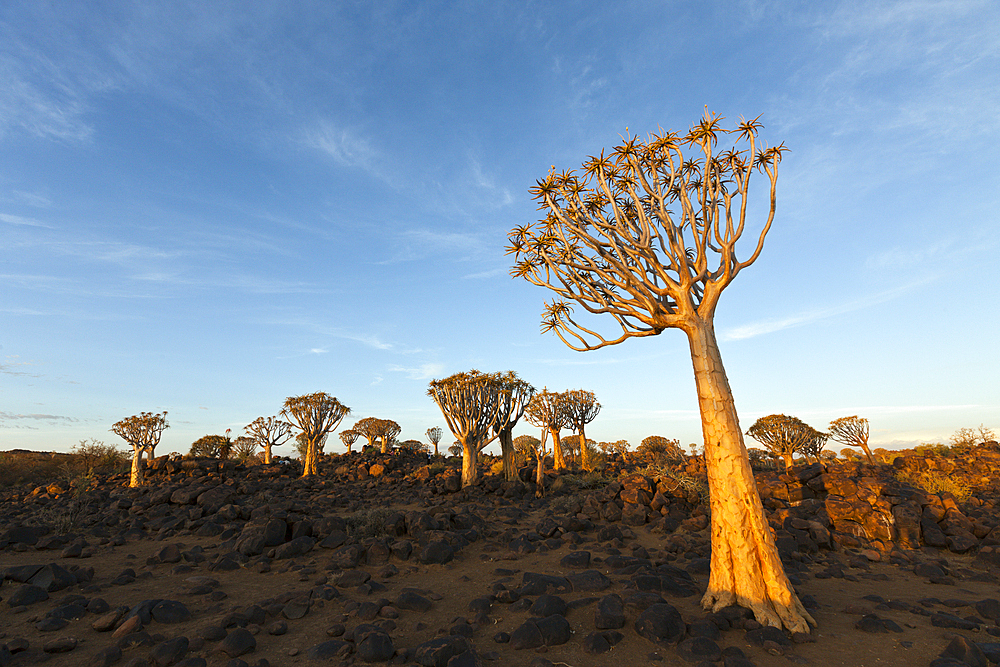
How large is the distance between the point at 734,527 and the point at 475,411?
17091 mm

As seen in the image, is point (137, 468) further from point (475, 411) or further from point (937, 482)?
point (937, 482)

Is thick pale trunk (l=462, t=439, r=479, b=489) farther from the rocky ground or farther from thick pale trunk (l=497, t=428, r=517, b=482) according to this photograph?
the rocky ground

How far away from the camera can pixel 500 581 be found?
8.60 metres

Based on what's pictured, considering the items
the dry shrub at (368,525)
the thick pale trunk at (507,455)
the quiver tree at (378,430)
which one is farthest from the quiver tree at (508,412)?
the quiver tree at (378,430)

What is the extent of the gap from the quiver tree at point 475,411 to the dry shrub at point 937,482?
620 inches

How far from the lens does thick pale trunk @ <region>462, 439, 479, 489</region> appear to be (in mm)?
22038

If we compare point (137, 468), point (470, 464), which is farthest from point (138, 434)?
point (470, 464)

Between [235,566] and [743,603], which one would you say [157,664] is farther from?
[743,603]

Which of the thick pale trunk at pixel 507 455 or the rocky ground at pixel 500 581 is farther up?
the thick pale trunk at pixel 507 455

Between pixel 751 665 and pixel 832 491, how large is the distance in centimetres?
986

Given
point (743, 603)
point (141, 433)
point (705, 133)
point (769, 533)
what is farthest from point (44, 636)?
point (141, 433)

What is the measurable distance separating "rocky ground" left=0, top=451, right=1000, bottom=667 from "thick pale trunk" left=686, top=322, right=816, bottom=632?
1.12ft

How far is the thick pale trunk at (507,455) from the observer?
22438mm

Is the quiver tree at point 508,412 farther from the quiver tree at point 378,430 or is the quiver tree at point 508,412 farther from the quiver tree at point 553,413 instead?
the quiver tree at point 378,430
